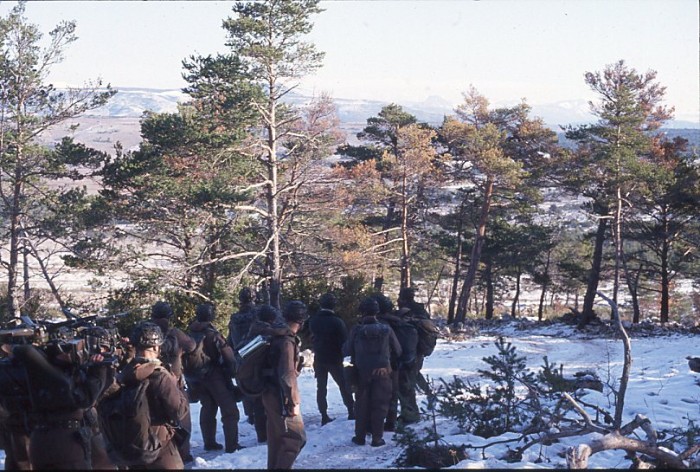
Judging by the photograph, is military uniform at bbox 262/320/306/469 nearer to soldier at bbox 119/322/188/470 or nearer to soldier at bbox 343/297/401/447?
soldier at bbox 119/322/188/470

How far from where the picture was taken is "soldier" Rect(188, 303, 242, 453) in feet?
27.5

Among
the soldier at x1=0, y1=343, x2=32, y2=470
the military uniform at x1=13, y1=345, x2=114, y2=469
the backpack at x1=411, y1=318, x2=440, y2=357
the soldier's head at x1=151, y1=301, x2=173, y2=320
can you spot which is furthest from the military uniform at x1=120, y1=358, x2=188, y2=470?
the backpack at x1=411, y1=318, x2=440, y2=357

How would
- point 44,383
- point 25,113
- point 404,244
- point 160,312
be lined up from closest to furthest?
point 44,383, point 160,312, point 25,113, point 404,244

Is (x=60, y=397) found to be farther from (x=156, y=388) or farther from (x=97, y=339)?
(x=97, y=339)

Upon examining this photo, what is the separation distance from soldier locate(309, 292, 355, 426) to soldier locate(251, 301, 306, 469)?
283 cm

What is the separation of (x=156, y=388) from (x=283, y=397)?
4.92 feet

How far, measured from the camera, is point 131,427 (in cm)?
520

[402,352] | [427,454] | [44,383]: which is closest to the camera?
[44,383]

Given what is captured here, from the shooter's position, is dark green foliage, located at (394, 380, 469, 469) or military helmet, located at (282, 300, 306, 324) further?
dark green foliage, located at (394, 380, 469, 469)

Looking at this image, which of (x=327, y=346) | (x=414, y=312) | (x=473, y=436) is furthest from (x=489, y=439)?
(x=327, y=346)

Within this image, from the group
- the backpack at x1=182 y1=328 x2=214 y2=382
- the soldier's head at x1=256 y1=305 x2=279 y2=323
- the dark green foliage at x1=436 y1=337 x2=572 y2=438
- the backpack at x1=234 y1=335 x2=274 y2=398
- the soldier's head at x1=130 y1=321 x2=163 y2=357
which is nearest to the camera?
the soldier's head at x1=130 y1=321 x2=163 y2=357

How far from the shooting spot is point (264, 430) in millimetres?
8828

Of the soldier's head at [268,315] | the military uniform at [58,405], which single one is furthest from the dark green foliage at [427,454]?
the military uniform at [58,405]

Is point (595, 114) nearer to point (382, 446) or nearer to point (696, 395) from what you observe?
point (696, 395)
